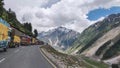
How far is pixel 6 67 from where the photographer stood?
62.4 feet

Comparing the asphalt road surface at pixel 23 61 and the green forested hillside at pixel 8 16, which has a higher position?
the green forested hillside at pixel 8 16

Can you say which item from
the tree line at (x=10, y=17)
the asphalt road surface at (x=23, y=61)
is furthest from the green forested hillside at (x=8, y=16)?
the asphalt road surface at (x=23, y=61)

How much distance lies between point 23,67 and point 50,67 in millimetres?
1902

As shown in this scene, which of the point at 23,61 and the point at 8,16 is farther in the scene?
the point at 8,16

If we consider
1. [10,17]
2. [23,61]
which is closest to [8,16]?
[10,17]

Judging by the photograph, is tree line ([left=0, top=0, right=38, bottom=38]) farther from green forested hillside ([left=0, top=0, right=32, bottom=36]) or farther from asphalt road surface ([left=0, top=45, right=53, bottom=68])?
asphalt road surface ([left=0, top=45, right=53, bottom=68])

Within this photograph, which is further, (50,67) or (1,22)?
(1,22)

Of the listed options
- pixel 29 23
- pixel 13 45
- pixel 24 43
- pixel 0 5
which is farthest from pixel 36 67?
pixel 29 23

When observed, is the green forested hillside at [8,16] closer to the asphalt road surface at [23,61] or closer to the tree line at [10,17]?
the tree line at [10,17]

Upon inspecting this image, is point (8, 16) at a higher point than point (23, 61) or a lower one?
higher

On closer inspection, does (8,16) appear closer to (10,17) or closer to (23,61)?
(10,17)

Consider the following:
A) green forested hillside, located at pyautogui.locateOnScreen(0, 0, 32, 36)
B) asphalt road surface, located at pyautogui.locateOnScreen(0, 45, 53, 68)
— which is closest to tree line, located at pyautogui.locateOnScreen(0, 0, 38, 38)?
green forested hillside, located at pyautogui.locateOnScreen(0, 0, 32, 36)

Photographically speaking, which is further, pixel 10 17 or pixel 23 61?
pixel 10 17

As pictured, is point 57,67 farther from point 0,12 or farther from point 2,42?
point 0,12
